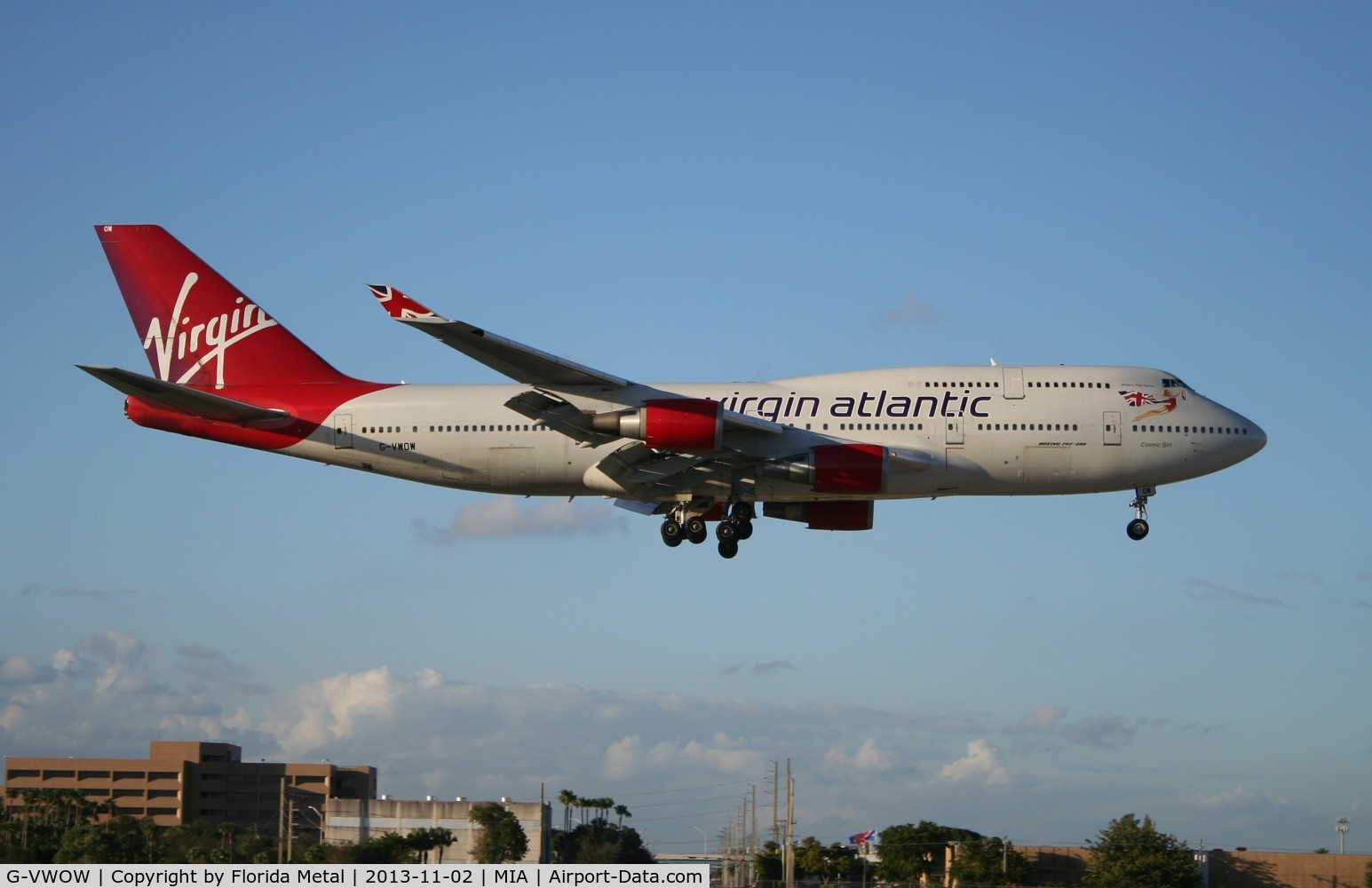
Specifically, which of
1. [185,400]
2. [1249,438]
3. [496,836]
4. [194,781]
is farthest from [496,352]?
[194,781]

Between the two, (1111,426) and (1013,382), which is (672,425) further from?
(1111,426)

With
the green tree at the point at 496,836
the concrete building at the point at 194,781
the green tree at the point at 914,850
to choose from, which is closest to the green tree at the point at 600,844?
the green tree at the point at 496,836

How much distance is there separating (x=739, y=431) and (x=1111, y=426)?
39.7 feet

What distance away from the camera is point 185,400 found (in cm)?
4581

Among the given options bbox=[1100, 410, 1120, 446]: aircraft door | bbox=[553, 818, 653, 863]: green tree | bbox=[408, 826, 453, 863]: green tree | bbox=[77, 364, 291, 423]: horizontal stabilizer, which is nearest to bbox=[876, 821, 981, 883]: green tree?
bbox=[553, 818, 653, 863]: green tree

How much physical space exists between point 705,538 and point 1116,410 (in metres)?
14.2

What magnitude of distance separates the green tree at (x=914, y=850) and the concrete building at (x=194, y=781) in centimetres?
7880

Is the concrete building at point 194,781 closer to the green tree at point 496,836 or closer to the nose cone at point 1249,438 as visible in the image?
the green tree at point 496,836

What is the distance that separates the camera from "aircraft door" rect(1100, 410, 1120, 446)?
4703 centimetres

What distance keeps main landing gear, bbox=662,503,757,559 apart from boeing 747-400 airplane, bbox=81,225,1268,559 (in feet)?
0.18

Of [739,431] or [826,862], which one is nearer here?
[739,431]

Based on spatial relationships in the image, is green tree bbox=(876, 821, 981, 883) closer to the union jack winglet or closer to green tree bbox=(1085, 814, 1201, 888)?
green tree bbox=(1085, 814, 1201, 888)

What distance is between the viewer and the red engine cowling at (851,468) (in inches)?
1797

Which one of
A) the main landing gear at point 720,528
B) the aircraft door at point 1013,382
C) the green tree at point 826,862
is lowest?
the green tree at point 826,862
